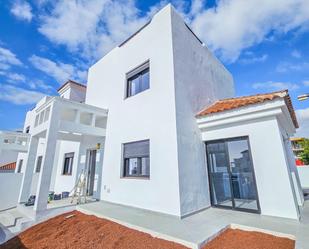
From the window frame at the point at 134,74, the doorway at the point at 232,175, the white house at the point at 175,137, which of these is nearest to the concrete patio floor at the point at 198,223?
the white house at the point at 175,137

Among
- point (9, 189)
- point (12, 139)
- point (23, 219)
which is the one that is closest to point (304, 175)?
point (23, 219)

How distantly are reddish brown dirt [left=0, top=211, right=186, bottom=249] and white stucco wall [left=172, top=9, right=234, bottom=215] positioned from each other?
5.93 ft

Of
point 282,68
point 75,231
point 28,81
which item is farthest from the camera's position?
point 28,81

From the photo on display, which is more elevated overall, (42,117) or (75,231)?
(42,117)

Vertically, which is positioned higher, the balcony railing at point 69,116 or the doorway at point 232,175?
the balcony railing at point 69,116

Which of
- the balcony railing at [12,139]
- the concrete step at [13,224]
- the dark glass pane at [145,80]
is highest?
the dark glass pane at [145,80]

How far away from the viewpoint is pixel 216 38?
950 centimetres

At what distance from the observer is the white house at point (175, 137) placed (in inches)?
209

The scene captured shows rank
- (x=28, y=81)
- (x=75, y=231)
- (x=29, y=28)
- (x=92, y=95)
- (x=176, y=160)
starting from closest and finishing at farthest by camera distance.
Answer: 1. (x=75, y=231)
2. (x=176, y=160)
3. (x=29, y=28)
4. (x=92, y=95)
5. (x=28, y=81)

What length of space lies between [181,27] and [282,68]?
6.54 metres

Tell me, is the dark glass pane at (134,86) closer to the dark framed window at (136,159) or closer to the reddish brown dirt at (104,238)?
the dark framed window at (136,159)

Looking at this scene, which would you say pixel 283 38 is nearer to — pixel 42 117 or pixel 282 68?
pixel 282 68

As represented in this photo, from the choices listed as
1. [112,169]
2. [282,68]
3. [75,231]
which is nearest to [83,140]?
[112,169]

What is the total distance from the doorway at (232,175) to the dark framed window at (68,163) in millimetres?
9308
